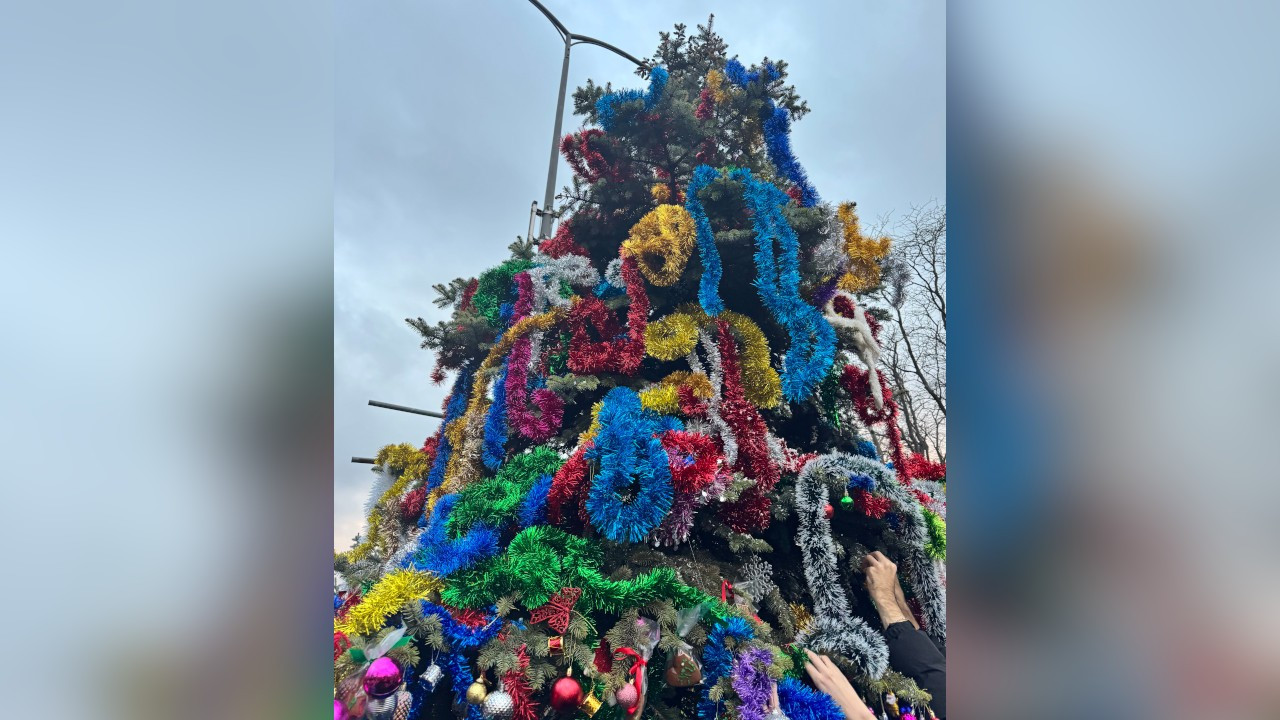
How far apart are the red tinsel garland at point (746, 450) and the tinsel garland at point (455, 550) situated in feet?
1.26

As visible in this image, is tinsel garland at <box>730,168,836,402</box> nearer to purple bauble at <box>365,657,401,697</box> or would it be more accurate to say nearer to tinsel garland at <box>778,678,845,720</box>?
tinsel garland at <box>778,678,845,720</box>

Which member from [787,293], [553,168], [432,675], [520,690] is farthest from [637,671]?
[553,168]

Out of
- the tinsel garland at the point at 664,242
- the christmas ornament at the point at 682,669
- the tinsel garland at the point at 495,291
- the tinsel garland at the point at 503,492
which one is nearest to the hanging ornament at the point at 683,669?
the christmas ornament at the point at 682,669

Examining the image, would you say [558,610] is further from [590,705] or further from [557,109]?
[557,109]

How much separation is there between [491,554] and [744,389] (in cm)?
51

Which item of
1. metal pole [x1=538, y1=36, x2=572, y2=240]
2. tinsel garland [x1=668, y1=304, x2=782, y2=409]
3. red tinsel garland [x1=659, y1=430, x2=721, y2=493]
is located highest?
metal pole [x1=538, y1=36, x2=572, y2=240]

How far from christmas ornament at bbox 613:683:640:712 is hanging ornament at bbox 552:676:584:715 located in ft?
0.16

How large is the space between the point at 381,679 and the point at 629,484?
15.5 inches

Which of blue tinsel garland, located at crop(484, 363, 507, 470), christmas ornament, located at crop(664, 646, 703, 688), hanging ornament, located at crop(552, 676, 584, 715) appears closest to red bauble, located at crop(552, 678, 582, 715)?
hanging ornament, located at crop(552, 676, 584, 715)

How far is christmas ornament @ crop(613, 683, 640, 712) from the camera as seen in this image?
72 cm

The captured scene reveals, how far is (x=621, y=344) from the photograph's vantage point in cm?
110

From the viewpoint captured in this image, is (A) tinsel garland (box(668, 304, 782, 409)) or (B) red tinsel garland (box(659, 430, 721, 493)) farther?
(A) tinsel garland (box(668, 304, 782, 409))
